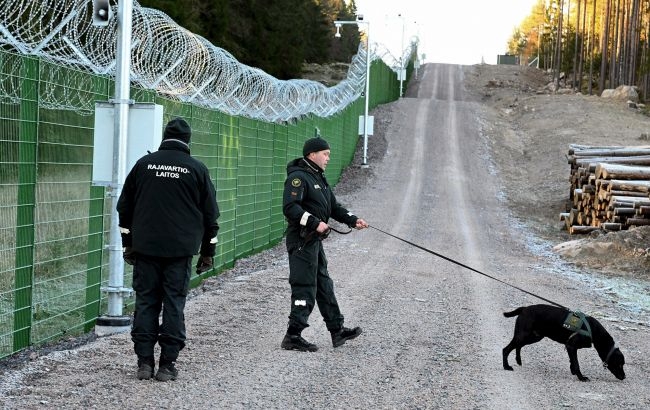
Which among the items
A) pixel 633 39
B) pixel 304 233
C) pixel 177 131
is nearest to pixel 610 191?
pixel 304 233

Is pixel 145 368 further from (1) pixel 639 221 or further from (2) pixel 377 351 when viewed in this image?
(1) pixel 639 221

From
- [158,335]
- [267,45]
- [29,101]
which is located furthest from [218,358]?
[267,45]

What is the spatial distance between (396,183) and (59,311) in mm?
29076

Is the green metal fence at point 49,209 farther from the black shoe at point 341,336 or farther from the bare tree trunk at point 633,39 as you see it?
the bare tree trunk at point 633,39

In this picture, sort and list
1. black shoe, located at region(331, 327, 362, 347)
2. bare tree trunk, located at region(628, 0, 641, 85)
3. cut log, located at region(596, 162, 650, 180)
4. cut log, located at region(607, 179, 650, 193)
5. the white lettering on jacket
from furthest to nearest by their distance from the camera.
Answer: bare tree trunk, located at region(628, 0, 641, 85) < cut log, located at region(596, 162, 650, 180) < cut log, located at region(607, 179, 650, 193) < black shoe, located at region(331, 327, 362, 347) < the white lettering on jacket

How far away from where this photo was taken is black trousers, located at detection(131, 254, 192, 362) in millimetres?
7387

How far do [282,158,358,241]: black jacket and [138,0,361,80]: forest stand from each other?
1185 inches

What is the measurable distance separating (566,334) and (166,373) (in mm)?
3440

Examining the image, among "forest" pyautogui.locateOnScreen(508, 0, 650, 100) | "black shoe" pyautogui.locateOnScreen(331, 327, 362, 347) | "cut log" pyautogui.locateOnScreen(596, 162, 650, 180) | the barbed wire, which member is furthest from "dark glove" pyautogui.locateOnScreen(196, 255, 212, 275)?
"forest" pyautogui.locateOnScreen(508, 0, 650, 100)

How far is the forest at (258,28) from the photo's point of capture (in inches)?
2142

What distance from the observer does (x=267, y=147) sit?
750 inches

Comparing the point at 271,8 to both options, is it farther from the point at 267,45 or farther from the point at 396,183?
the point at 396,183

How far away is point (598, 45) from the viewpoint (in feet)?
340

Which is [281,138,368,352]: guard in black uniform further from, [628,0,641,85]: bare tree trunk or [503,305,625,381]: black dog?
[628,0,641,85]: bare tree trunk
